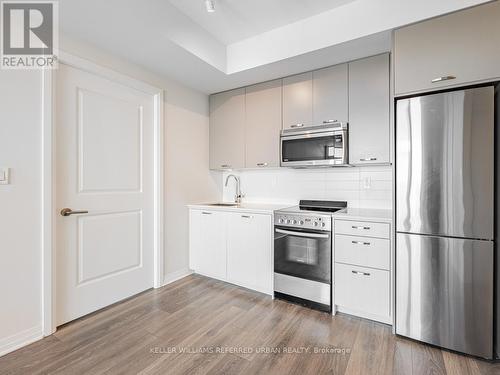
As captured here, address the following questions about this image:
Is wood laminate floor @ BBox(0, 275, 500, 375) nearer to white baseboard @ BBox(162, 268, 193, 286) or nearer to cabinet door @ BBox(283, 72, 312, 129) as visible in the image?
white baseboard @ BBox(162, 268, 193, 286)

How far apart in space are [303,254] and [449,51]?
196 cm

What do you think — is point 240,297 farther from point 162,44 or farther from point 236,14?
point 236,14

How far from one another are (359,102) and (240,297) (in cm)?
230

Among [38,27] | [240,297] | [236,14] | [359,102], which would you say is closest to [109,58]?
[38,27]

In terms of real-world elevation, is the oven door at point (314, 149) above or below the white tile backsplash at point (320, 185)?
above

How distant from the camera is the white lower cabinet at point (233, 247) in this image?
8.71ft

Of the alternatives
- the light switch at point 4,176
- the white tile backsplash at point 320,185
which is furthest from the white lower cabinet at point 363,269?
the light switch at point 4,176

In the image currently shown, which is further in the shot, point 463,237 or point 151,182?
point 151,182

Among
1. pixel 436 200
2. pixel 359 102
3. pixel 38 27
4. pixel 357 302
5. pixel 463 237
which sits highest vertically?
pixel 38 27

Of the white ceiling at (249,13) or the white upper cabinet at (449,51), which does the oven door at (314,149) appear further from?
the white ceiling at (249,13)

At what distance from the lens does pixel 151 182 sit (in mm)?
2820

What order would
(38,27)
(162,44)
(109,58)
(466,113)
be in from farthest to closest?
(109,58)
(162,44)
(38,27)
(466,113)

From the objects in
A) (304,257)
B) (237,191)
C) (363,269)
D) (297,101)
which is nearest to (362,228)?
(363,269)

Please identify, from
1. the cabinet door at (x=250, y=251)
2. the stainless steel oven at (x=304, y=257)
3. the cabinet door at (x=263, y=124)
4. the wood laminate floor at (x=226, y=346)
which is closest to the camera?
the wood laminate floor at (x=226, y=346)
